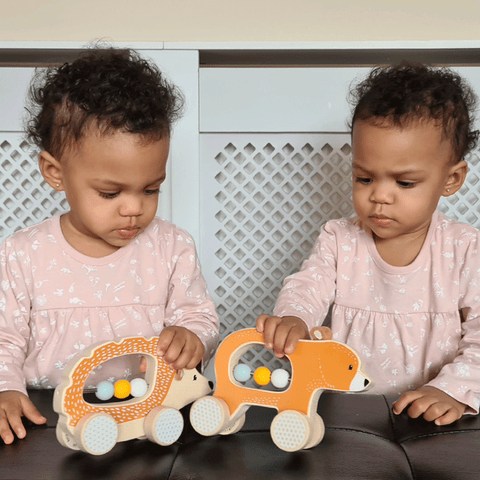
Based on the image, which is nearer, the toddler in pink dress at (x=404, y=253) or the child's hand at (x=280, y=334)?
the child's hand at (x=280, y=334)

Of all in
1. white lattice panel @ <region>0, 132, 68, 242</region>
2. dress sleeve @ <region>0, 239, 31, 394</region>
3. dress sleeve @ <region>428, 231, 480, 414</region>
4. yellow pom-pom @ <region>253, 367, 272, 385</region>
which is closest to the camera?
yellow pom-pom @ <region>253, 367, 272, 385</region>

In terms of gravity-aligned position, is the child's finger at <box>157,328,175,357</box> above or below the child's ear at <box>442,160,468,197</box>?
below

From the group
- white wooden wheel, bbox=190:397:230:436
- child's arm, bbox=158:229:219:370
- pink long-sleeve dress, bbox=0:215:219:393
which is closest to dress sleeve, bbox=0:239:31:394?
pink long-sleeve dress, bbox=0:215:219:393

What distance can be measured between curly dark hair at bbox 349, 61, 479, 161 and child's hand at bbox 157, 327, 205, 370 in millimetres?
486

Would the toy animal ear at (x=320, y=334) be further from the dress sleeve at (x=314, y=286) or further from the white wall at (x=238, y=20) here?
the white wall at (x=238, y=20)

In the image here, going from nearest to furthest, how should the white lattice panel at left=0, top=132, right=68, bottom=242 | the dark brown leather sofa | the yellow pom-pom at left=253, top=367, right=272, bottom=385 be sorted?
the dark brown leather sofa, the yellow pom-pom at left=253, top=367, right=272, bottom=385, the white lattice panel at left=0, top=132, right=68, bottom=242

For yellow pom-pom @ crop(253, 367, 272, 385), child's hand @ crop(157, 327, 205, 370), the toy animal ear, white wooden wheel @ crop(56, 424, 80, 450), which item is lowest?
white wooden wheel @ crop(56, 424, 80, 450)

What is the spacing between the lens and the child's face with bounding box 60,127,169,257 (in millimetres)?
866

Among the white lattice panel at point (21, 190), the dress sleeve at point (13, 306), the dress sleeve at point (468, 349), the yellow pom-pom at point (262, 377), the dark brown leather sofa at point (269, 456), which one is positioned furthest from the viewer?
the white lattice panel at point (21, 190)

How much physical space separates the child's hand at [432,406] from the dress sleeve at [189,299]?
0.33m

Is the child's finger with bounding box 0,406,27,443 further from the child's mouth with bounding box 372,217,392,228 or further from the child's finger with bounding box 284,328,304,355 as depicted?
the child's mouth with bounding box 372,217,392,228

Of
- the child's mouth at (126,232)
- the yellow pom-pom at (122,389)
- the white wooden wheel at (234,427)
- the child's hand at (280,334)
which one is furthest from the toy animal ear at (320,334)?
the child's mouth at (126,232)

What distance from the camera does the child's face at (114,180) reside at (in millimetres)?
866

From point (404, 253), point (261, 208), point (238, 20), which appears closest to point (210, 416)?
point (404, 253)
